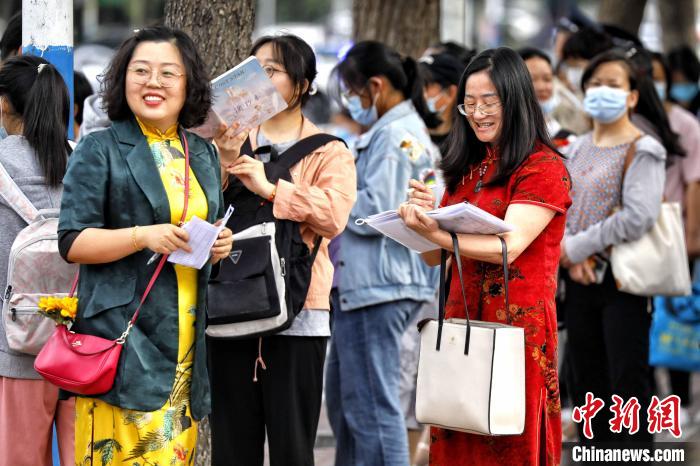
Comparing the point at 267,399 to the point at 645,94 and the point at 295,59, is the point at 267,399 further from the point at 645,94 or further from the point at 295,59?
the point at 645,94

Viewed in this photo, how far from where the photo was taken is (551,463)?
3.99m

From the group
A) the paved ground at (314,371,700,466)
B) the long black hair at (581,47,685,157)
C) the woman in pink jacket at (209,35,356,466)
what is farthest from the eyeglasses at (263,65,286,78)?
the paved ground at (314,371,700,466)

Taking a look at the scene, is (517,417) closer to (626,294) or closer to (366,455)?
(366,455)

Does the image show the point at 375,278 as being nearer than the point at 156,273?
No

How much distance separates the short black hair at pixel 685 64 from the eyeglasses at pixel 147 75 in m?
7.07

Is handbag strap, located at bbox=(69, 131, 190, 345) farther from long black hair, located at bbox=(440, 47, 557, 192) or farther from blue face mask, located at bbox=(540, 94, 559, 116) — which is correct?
blue face mask, located at bbox=(540, 94, 559, 116)

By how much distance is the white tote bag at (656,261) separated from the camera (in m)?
6.04

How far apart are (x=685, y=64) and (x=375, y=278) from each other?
5.48 meters

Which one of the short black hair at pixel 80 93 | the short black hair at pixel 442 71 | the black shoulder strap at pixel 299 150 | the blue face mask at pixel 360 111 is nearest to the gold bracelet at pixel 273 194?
the black shoulder strap at pixel 299 150

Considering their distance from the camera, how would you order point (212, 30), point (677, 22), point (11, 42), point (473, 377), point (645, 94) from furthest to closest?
1. point (677, 22)
2. point (645, 94)
3. point (11, 42)
4. point (212, 30)
5. point (473, 377)

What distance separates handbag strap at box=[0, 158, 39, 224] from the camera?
4121 mm

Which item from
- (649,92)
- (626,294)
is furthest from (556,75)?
(626,294)

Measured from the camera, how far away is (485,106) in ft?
13.3

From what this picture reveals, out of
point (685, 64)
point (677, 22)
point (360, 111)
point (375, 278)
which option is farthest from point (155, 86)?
point (677, 22)
